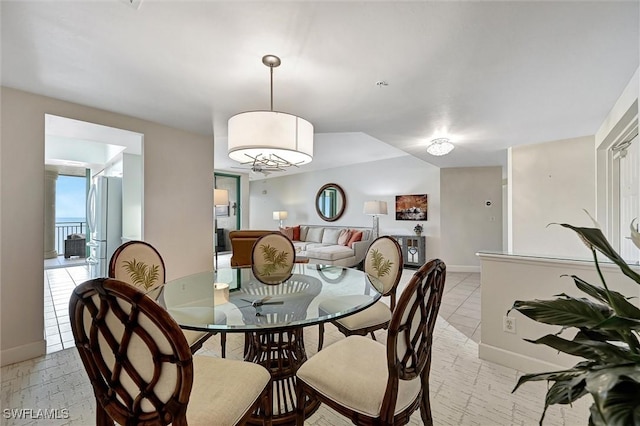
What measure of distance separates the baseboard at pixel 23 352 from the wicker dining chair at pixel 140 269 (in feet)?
3.84

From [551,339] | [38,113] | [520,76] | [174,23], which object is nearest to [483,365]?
[551,339]

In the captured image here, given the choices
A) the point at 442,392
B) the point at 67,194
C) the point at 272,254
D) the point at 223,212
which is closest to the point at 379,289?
the point at 442,392

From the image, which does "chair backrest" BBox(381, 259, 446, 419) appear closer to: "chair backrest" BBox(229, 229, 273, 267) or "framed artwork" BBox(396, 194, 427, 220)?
"chair backrest" BBox(229, 229, 273, 267)

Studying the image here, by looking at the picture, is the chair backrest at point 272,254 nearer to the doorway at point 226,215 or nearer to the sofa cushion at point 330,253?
the sofa cushion at point 330,253

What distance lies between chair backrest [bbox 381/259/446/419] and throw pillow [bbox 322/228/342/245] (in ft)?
18.0

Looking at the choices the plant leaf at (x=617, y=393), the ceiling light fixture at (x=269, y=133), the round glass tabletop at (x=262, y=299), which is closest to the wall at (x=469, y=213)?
the round glass tabletop at (x=262, y=299)

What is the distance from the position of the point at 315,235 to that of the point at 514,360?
17.7 feet

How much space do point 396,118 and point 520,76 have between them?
1.13 m

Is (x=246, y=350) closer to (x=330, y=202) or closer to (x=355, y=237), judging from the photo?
(x=355, y=237)

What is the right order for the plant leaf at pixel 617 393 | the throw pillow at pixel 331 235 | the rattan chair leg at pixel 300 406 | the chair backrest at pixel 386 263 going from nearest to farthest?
the plant leaf at pixel 617 393, the rattan chair leg at pixel 300 406, the chair backrest at pixel 386 263, the throw pillow at pixel 331 235

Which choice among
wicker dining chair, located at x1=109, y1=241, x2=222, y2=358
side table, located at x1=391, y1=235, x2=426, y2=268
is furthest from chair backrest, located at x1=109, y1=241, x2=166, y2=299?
side table, located at x1=391, y1=235, x2=426, y2=268

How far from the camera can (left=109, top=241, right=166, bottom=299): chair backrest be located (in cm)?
196

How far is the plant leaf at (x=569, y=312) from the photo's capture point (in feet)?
2.52

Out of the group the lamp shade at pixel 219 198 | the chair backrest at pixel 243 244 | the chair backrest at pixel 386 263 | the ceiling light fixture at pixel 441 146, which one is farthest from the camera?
the lamp shade at pixel 219 198
